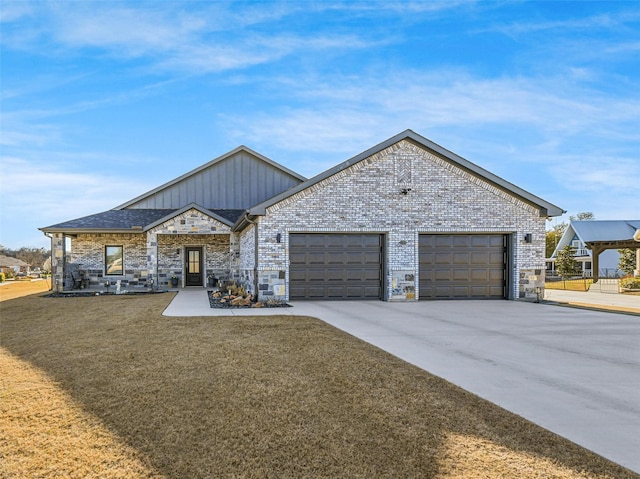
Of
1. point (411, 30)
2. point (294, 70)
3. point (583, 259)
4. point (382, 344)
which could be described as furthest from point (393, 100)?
point (583, 259)

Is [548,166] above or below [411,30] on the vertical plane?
below

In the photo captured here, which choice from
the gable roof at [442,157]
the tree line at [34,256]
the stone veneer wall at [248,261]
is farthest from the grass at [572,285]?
the tree line at [34,256]

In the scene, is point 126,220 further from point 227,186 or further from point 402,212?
point 402,212

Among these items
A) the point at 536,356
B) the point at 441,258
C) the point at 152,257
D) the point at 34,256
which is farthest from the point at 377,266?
the point at 34,256

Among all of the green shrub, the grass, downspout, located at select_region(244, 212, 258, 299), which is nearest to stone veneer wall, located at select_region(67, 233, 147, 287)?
downspout, located at select_region(244, 212, 258, 299)

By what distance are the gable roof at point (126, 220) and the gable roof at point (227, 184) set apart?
2.21ft

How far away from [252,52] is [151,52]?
3722mm

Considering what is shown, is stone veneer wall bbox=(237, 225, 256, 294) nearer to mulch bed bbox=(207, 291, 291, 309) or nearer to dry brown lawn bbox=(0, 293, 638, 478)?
mulch bed bbox=(207, 291, 291, 309)

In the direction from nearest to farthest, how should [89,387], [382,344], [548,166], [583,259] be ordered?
1. [89,387]
2. [382,344]
3. [548,166]
4. [583,259]

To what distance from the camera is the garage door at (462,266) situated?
591 inches

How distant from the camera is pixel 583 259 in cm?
4572

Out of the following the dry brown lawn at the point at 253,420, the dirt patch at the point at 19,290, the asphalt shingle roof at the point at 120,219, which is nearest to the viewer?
the dry brown lawn at the point at 253,420

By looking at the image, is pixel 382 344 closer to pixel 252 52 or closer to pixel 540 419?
pixel 540 419

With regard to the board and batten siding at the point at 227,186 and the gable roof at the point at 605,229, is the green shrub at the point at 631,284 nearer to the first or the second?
the board and batten siding at the point at 227,186
